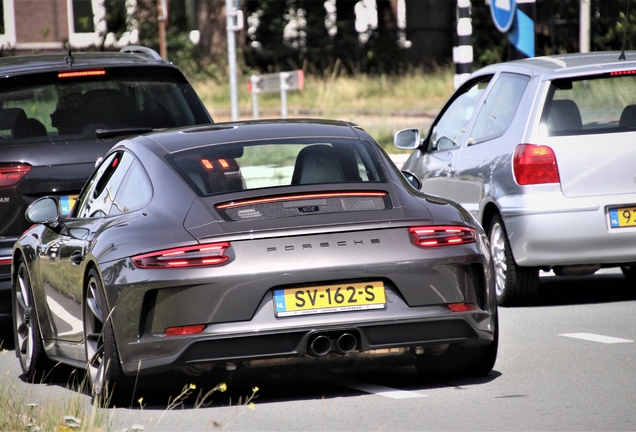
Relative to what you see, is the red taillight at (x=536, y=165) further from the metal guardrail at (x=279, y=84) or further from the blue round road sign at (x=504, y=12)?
the metal guardrail at (x=279, y=84)

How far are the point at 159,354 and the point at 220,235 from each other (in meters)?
0.62

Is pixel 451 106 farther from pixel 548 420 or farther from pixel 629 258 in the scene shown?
pixel 548 420

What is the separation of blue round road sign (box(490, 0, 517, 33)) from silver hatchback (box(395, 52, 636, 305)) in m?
4.44

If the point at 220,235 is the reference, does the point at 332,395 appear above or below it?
below

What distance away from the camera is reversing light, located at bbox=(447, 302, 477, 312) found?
258 inches

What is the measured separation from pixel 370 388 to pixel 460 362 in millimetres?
516

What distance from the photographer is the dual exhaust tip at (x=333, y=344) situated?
20.8 ft

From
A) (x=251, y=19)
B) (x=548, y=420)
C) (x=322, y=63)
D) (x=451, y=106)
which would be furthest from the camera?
(x=251, y=19)

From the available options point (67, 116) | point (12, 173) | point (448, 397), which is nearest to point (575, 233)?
point (448, 397)

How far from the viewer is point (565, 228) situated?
377 inches

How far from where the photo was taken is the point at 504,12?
15.2 metres

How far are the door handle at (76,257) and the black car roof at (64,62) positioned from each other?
253 cm

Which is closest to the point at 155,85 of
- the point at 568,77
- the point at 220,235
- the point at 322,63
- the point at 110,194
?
the point at 110,194

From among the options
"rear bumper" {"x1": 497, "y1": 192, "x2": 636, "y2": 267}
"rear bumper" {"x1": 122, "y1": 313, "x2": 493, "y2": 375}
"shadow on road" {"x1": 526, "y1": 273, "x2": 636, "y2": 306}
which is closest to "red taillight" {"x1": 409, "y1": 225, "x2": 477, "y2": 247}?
"rear bumper" {"x1": 122, "y1": 313, "x2": 493, "y2": 375}
